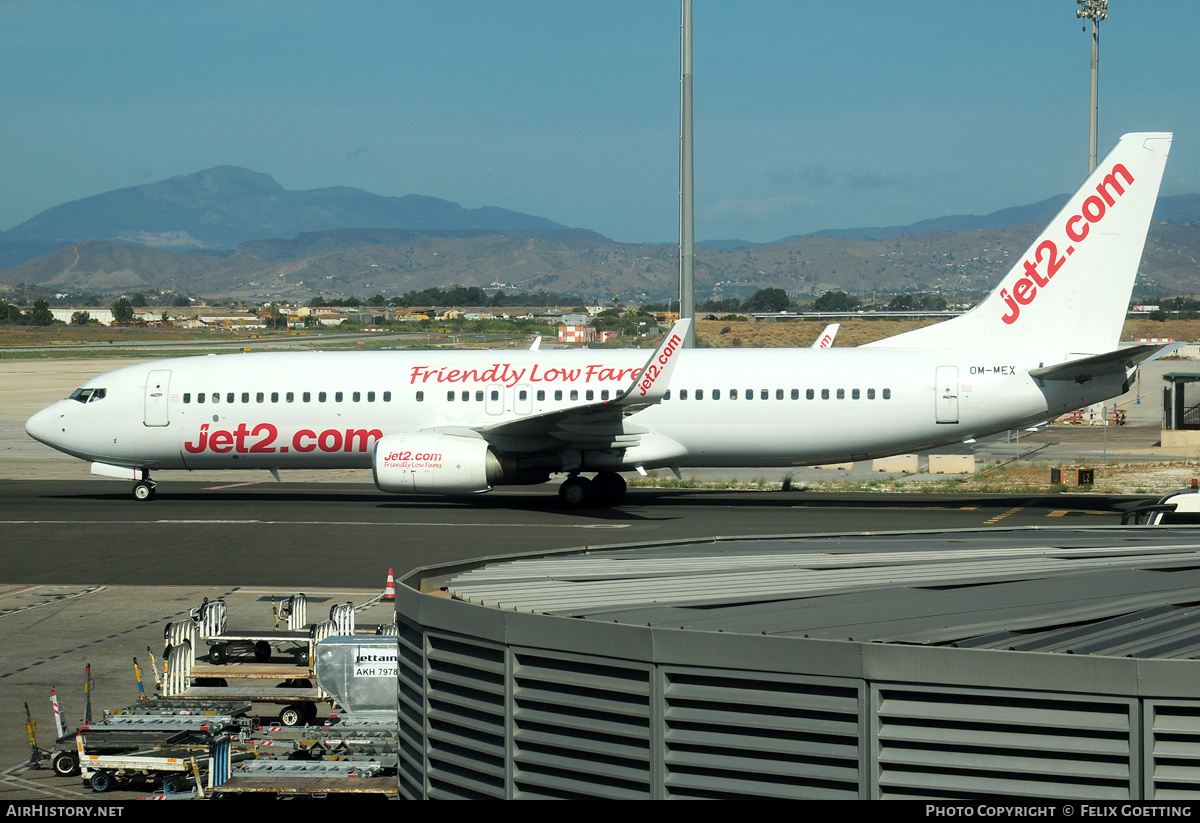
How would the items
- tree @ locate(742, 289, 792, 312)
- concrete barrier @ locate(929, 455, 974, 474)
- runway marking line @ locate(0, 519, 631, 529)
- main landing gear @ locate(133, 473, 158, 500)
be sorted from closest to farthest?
runway marking line @ locate(0, 519, 631, 529)
main landing gear @ locate(133, 473, 158, 500)
concrete barrier @ locate(929, 455, 974, 474)
tree @ locate(742, 289, 792, 312)

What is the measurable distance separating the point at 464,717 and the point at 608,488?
75.9 feet

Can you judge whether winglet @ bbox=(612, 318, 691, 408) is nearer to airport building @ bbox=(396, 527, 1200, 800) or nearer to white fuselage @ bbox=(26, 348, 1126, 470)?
white fuselage @ bbox=(26, 348, 1126, 470)

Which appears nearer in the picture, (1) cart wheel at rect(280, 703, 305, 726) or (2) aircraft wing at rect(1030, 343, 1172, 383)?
(1) cart wheel at rect(280, 703, 305, 726)

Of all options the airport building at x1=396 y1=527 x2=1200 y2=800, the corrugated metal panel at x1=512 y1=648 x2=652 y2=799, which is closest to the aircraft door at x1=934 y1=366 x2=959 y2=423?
the airport building at x1=396 y1=527 x2=1200 y2=800

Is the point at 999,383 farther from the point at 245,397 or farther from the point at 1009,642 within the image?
the point at 1009,642

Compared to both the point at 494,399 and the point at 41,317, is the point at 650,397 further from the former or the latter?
the point at 41,317

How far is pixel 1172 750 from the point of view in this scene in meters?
6.14

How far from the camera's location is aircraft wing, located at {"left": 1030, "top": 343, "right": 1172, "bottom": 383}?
26.3m

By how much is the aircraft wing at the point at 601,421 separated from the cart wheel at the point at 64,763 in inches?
641

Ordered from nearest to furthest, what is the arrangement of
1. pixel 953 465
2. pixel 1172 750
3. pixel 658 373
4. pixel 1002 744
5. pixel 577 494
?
1. pixel 1172 750
2. pixel 1002 744
3. pixel 658 373
4. pixel 577 494
5. pixel 953 465

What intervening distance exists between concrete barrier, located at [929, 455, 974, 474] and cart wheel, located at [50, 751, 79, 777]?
30.0m

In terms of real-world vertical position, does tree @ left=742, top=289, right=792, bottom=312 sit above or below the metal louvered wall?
above

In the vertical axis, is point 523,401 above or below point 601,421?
above

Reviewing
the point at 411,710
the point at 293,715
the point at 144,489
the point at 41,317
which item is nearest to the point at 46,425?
the point at 144,489
